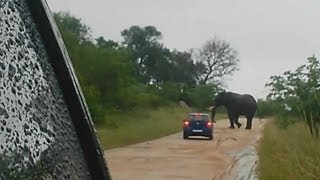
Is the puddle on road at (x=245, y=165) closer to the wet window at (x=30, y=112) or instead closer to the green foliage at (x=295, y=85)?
the green foliage at (x=295, y=85)

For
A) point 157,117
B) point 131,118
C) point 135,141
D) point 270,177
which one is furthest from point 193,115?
point 270,177

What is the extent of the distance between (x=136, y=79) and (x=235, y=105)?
6.87 m

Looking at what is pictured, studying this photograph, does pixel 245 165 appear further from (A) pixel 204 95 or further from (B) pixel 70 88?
(A) pixel 204 95

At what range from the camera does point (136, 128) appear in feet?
128

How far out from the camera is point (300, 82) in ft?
69.6

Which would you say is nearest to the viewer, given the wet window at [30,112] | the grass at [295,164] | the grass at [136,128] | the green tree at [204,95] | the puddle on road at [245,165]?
the wet window at [30,112]

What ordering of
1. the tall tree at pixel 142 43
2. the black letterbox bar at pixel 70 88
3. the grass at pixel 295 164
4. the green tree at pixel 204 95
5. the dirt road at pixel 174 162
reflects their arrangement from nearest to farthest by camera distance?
1. the black letterbox bar at pixel 70 88
2. the grass at pixel 295 164
3. the dirt road at pixel 174 162
4. the green tree at pixel 204 95
5. the tall tree at pixel 142 43

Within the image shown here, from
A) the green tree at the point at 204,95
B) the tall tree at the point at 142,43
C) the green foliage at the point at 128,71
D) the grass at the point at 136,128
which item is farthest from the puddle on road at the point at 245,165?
the tall tree at the point at 142,43

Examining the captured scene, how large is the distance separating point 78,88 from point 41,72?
11cm

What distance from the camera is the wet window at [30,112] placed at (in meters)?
1.16

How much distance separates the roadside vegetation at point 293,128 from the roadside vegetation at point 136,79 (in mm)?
2192

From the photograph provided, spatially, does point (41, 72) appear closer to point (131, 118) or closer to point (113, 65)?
point (113, 65)

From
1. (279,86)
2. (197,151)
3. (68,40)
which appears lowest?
(197,151)

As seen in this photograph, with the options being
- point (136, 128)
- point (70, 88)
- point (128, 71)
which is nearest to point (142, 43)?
point (128, 71)
